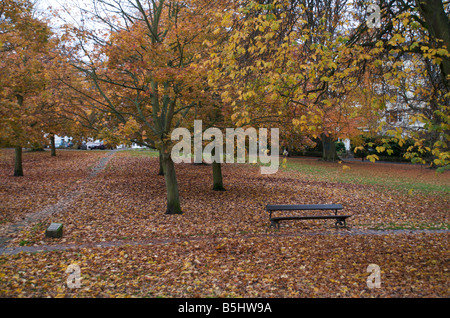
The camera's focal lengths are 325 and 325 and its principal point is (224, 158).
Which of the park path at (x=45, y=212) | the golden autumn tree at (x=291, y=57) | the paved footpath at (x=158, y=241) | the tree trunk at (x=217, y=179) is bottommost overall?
the paved footpath at (x=158, y=241)

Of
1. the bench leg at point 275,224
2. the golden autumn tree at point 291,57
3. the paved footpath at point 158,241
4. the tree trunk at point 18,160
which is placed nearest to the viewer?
the golden autumn tree at point 291,57

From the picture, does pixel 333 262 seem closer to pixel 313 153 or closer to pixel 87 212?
pixel 87 212

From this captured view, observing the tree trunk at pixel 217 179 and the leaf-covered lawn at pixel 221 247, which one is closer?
the leaf-covered lawn at pixel 221 247

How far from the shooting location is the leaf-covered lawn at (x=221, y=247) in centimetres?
497

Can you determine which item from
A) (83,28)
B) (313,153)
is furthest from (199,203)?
(313,153)

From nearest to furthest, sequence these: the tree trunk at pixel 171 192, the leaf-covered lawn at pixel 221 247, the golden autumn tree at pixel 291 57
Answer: the leaf-covered lawn at pixel 221 247
the golden autumn tree at pixel 291 57
the tree trunk at pixel 171 192

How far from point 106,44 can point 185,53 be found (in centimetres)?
249

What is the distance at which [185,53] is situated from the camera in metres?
10.1

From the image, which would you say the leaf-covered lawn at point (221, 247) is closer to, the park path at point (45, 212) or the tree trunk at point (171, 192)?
the park path at point (45, 212)

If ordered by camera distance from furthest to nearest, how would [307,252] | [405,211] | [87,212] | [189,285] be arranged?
[405,211]
[87,212]
[307,252]
[189,285]

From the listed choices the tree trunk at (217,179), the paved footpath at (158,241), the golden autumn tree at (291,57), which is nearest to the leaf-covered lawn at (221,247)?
the paved footpath at (158,241)

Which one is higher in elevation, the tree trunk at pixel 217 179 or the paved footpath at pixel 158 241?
the tree trunk at pixel 217 179

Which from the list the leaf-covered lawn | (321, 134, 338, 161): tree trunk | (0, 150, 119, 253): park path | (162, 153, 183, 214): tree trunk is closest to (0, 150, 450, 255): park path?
(0, 150, 119, 253): park path

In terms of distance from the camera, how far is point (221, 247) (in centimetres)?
712
